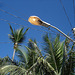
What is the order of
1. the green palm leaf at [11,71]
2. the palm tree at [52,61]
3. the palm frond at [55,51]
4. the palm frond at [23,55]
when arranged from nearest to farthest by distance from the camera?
1. the palm tree at [52,61]
2. the palm frond at [55,51]
3. the green palm leaf at [11,71]
4. the palm frond at [23,55]

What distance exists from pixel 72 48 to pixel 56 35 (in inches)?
38.9

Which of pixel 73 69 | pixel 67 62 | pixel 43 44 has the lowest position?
pixel 73 69

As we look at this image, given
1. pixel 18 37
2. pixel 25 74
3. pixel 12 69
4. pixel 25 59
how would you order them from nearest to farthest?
pixel 25 74 → pixel 12 69 → pixel 25 59 → pixel 18 37

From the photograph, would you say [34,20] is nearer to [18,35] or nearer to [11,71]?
[11,71]

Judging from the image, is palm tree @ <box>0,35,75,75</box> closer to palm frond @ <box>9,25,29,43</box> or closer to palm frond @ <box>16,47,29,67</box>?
palm frond @ <box>16,47,29,67</box>

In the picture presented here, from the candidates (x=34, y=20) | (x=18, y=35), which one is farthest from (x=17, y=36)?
(x=34, y=20)

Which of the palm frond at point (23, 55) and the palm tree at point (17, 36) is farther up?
the palm tree at point (17, 36)

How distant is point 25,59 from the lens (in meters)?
6.43

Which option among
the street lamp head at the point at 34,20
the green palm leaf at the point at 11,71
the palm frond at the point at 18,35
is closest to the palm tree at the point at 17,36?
the palm frond at the point at 18,35

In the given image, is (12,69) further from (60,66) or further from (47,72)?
(60,66)

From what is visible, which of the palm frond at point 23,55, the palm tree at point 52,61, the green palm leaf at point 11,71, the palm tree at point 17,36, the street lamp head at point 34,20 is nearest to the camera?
the street lamp head at point 34,20

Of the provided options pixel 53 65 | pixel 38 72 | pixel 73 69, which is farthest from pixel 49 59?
pixel 73 69

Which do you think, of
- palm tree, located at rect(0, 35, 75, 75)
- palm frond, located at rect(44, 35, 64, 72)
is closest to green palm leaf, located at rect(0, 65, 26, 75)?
palm tree, located at rect(0, 35, 75, 75)

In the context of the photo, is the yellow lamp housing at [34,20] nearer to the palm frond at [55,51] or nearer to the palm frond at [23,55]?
the palm frond at [55,51]
